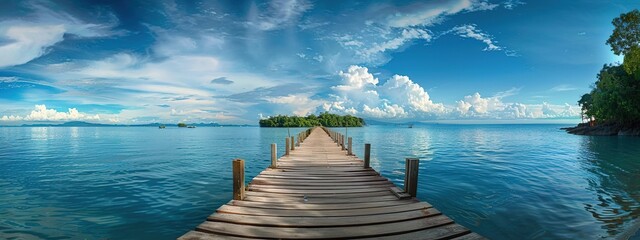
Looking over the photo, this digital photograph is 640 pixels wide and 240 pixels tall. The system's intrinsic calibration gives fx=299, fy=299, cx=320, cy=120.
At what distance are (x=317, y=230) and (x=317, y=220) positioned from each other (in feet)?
1.67

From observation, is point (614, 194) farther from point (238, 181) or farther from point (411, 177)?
point (238, 181)

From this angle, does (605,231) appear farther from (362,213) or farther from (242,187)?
(242,187)

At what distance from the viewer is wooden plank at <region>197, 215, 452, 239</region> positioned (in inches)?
213

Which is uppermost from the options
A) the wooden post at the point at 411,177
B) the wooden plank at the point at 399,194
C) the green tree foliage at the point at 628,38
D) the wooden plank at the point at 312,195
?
the green tree foliage at the point at 628,38

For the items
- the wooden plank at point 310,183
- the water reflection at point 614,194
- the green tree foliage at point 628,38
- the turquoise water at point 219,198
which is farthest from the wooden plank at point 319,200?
the green tree foliage at point 628,38

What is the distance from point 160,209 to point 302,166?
19.2ft

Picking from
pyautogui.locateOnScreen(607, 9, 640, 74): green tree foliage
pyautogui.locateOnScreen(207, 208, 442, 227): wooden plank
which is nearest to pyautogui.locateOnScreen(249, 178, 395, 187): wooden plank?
pyautogui.locateOnScreen(207, 208, 442, 227): wooden plank

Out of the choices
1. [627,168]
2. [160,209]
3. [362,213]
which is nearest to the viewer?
[362,213]

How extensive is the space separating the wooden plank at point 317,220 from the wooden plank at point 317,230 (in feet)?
0.41

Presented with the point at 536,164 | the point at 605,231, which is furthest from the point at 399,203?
the point at 536,164

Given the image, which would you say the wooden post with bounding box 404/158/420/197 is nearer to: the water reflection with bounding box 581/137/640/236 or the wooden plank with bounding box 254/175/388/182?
the wooden plank with bounding box 254/175/388/182

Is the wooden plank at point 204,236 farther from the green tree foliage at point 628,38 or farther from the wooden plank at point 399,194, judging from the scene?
the green tree foliage at point 628,38

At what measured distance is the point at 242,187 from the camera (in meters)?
7.70

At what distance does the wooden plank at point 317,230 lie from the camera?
541 cm
